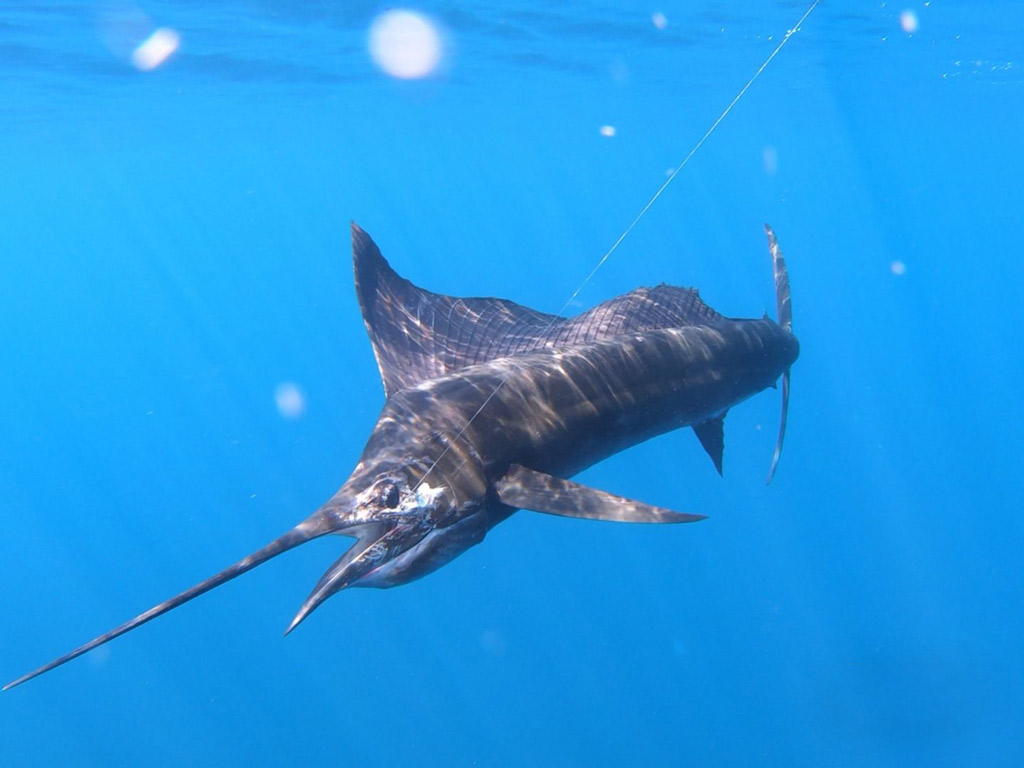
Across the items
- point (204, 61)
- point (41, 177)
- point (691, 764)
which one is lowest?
point (691, 764)

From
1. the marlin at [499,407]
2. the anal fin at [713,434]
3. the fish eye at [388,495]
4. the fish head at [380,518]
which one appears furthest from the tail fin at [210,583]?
the anal fin at [713,434]

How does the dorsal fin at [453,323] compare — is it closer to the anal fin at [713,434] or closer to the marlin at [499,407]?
the marlin at [499,407]

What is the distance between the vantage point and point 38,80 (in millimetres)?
20281

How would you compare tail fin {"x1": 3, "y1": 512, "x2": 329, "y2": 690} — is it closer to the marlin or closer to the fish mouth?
the marlin

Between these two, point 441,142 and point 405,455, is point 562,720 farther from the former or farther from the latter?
point 441,142

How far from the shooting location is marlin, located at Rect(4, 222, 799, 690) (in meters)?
3.81

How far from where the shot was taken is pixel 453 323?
5934 mm

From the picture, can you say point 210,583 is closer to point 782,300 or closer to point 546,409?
point 546,409

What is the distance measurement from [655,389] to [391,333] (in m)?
2.08

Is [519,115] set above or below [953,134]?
above

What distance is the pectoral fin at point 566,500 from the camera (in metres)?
3.83

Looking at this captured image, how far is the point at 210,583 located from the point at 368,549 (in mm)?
988

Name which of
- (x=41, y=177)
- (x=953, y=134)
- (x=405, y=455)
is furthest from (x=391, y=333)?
(x=953, y=134)

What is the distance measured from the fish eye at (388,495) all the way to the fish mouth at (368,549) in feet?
0.32
